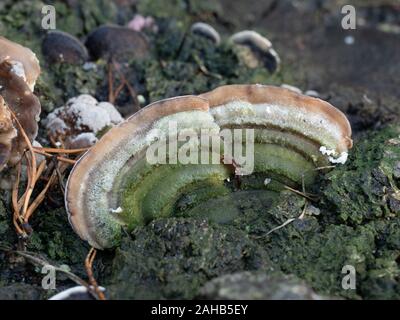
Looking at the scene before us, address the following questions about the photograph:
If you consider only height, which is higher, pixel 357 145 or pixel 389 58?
pixel 389 58

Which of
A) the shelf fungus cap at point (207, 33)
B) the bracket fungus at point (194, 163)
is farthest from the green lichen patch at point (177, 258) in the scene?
the shelf fungus cap at point (207, 33)

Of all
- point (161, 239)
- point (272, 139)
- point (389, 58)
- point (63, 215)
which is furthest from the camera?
point (389, 58)

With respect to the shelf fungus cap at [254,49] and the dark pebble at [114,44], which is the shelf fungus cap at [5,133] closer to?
the dark pebble at [114,44]

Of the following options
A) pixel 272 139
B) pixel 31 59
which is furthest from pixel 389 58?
pixel 31 59

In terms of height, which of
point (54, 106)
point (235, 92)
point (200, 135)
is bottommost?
point (200, 135)

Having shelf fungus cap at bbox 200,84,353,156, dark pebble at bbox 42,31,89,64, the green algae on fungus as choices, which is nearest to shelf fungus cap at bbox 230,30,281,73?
dark pebble at bbox 42,31,89,64

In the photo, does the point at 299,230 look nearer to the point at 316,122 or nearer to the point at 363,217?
the point at 363,217

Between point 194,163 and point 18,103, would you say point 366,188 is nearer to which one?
point 194,163
